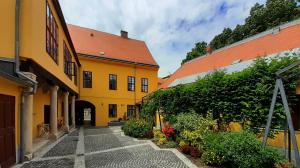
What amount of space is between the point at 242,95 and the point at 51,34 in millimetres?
8948

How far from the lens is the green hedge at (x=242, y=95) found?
337 inches

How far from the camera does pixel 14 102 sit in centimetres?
818

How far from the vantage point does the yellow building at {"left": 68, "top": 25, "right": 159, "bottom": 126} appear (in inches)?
1064

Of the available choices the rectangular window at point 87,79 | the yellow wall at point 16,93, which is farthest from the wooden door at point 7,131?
the rectangular window at point 87,79

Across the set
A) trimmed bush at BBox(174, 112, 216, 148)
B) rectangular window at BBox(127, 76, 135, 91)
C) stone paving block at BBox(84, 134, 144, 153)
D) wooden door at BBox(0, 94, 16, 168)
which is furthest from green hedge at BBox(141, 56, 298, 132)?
rectangular window at BBox(127, 76, 135, 91)

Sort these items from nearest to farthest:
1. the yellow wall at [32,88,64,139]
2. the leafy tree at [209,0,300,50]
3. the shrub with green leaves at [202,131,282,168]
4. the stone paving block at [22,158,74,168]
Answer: the shrub with green leaves at [202,131,282,168], the stone paving block at [22,158,74,168], the yellow wall at [32,88,64,139], the leafy tree at [209,0,300,50]

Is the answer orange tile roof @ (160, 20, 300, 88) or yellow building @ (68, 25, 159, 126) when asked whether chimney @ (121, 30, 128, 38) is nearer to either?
yellow building @ (68, 25, 159, 126)

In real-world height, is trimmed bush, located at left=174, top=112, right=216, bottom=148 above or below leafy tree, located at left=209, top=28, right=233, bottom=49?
below

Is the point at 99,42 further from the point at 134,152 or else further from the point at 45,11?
the point at 134,152

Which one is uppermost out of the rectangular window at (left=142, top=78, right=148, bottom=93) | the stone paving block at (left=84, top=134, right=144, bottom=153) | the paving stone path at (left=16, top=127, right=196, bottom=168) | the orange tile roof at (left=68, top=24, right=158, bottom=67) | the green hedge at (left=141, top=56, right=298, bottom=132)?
the orange tile roof at (left=68, top=24, right=158, bottom=67)

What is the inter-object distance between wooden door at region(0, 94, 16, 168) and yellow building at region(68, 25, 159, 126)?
18.5 metres

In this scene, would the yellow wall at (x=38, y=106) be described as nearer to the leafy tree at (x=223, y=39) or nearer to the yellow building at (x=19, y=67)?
the yellow building at (x=19, y=67)

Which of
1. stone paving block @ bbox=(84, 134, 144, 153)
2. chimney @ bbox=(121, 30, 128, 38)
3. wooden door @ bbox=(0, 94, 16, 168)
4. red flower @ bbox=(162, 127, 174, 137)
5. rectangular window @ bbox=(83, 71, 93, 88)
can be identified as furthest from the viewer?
chimney @ bbox=(121, 30, 128, 38)

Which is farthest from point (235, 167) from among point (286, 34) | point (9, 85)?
point (286, 34)
